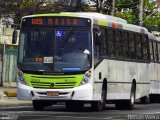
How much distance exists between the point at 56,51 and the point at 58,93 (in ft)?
4.62

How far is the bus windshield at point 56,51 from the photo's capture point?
71.7ft

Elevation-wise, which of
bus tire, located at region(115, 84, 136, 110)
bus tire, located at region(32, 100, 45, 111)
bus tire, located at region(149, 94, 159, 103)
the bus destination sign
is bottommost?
bus tire, located at region(149, 94, 159, 103)

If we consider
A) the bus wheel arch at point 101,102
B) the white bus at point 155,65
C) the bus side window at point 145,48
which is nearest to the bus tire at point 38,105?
the bus wheel arch at point 101,102

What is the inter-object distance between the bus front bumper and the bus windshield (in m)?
0.66

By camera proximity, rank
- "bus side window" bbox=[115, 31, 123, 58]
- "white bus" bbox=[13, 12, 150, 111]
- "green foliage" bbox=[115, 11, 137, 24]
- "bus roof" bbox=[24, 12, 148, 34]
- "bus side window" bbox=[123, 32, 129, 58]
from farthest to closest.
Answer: "green foliage" bbox=[115, 11, 137, 24]
"bus side window" bbox=[123, 32, 129, 58]
"bus side window" bbox=[115, 31, 123, 58]
"bus roof" bbox=[24, 12, 148, 34]
"white bus" bbox=[13, 12, 150, 111]

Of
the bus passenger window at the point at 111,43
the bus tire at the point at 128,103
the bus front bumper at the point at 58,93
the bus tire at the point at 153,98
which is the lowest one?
the bus tire at the point at 153,98

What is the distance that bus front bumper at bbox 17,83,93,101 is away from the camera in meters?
21.7

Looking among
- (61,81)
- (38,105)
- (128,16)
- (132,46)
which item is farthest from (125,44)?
(128,16)

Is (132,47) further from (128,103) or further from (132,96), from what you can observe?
(128,103)

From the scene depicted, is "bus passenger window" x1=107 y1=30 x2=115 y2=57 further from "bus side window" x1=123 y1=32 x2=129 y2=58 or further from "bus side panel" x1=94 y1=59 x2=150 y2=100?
"bus side window" x1=123 y1=32 x2=129 y2=58

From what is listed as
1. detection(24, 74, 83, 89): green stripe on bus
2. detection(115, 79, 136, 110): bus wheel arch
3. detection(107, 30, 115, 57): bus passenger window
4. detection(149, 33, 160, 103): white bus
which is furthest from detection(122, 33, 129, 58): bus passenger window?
detection(149, 33, 160, 103): white bus

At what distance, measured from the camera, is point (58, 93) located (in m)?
21.7

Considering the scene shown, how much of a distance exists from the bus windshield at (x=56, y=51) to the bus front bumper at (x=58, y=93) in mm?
660

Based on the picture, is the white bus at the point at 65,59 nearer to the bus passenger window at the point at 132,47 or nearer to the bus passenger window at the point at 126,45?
the bus passenger window at the point at 126,45
